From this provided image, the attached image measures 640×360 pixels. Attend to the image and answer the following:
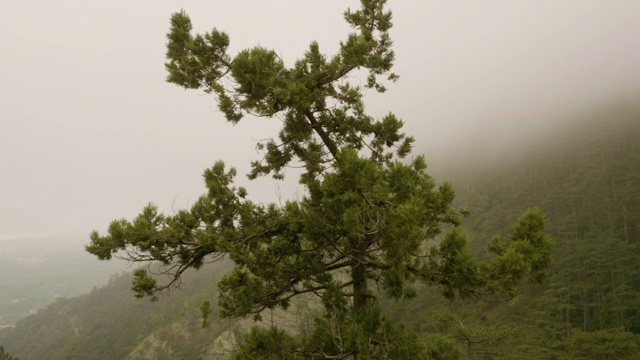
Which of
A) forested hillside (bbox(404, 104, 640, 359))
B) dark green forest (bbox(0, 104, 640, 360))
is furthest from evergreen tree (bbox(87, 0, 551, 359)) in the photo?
forested hillside (bbox(404, 104, 640, 359))

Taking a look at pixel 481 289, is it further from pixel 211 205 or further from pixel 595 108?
pixel 595 108

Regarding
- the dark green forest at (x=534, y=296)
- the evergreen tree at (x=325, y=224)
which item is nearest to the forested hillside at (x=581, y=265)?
the dark green forest at (x=534, y=296)

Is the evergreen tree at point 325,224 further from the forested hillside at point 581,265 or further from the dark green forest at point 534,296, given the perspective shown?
the forested hillside at point 581,265

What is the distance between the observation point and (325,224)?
5.63 metres

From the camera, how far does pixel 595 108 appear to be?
136500 mm

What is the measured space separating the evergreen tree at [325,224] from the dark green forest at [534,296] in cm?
86

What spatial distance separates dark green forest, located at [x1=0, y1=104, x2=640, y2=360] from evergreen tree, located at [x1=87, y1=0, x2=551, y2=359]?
2.82 feet

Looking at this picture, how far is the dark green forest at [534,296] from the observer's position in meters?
28.6

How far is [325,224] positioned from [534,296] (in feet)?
150

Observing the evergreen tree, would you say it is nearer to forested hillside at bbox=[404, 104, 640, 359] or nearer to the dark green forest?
the dark green forest

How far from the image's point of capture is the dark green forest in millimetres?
28562

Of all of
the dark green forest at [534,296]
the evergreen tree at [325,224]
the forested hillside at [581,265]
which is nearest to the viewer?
the evergreen tree at [325,224]

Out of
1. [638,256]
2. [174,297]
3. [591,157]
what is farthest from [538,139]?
[174,297]

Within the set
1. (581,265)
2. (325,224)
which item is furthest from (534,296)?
(325,224)
